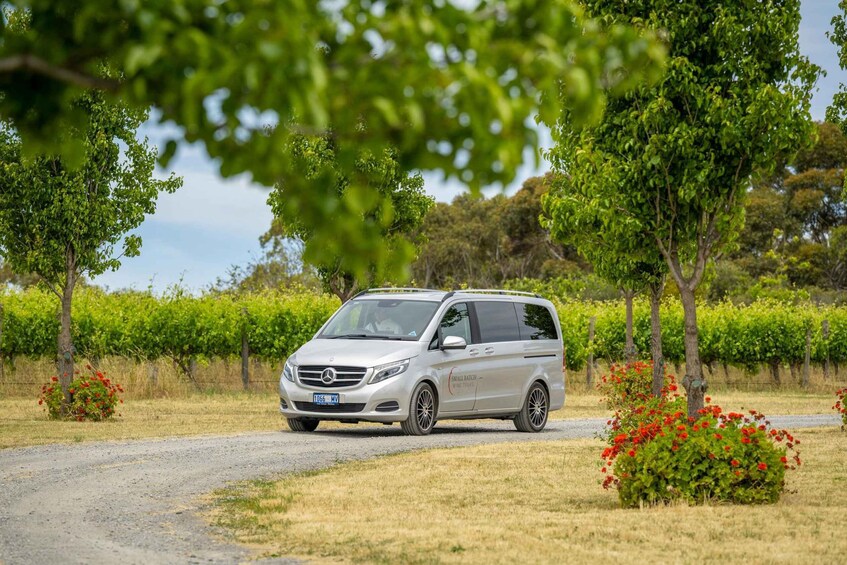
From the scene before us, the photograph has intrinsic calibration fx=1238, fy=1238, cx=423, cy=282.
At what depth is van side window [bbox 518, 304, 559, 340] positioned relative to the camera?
19578 mm

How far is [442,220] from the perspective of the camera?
6369 centimetres

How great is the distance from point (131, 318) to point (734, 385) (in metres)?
16.5

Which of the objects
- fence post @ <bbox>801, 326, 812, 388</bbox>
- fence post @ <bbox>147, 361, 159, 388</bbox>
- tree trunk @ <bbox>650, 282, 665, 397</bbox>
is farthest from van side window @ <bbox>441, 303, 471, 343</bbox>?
fence post @ <bbox>801, 326, 812, 388</bbox>

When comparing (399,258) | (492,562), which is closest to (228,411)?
(492,562)

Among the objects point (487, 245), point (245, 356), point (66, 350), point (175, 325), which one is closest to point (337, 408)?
point (66, 350)

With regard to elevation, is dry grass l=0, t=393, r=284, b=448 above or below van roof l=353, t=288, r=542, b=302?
below

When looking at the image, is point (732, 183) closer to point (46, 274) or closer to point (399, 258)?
point (399, 258)

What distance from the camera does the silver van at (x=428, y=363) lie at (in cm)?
1695

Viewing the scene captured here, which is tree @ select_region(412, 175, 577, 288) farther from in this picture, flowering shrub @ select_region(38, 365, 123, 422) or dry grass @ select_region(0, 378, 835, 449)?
flowering shrub @ select_region(38, 365, 123, 422)

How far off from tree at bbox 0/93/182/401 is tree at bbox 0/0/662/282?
1618 cm

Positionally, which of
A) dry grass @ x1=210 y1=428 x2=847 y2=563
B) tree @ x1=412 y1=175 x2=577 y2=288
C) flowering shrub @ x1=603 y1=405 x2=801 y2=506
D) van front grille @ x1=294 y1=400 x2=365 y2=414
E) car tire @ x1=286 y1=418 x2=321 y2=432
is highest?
tree @ x1=412 y1=175 x2=577 y2=288

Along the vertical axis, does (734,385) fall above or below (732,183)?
below

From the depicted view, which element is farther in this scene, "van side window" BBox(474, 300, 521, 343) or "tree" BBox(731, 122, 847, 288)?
"tree" BBox(731, 122, 847, 288)

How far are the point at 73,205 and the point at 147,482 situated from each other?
Answer: 30.0 ft
